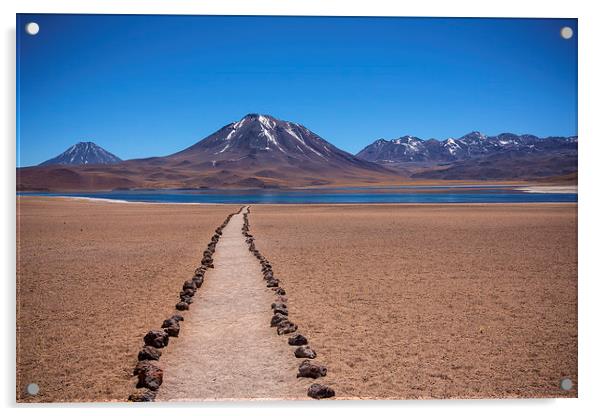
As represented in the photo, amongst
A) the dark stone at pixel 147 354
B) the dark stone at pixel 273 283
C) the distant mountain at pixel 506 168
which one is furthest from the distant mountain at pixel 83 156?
the distant mountain at pixel 506 168

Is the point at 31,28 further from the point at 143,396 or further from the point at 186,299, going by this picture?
the point at 143,396

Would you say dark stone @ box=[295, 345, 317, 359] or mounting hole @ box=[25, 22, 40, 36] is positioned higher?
mounting hole @ box=[25, 22, 40, 36]

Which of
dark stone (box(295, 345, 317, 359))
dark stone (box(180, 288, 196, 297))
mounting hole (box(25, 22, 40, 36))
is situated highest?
mounting hole (box(25, 22, 40, 36))

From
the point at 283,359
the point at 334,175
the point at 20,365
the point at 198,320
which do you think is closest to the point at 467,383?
the point at 283,359

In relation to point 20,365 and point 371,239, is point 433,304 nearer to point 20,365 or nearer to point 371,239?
point 20,365

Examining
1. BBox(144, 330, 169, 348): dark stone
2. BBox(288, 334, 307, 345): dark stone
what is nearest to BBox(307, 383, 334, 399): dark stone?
BBox(288, 334, 307, 345): dark stone

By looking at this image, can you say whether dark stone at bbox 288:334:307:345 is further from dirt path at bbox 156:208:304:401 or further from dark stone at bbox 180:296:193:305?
dark stone at bbox 180:296:193:305

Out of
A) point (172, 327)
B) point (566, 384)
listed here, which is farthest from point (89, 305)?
point (566, 384)
